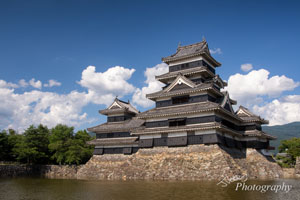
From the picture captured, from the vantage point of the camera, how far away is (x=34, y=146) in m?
47.5

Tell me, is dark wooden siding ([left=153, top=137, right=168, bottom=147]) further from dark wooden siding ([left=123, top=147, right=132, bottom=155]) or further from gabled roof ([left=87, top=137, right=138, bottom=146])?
dark wooden siding ([left=123, top=147, right=132, bottom=155])

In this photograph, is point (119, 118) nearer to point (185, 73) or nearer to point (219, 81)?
point (185, 73)

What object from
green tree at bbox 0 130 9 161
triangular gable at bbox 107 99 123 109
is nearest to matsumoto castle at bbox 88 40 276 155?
triangular gable at bbox 107 99 123 109

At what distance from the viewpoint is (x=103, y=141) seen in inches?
1606

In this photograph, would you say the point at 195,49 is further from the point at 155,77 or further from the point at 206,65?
the point at 155,77

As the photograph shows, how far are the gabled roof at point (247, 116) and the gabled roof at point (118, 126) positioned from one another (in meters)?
15.1

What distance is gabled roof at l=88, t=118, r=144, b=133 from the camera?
129 feet

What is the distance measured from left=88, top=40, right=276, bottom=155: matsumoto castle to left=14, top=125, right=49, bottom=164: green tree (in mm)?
13221

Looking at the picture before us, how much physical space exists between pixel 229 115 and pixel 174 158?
31.1ft

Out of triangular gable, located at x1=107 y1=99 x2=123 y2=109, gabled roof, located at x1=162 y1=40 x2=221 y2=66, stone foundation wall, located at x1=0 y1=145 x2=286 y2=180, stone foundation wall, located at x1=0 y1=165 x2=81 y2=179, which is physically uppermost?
gabled roof, located at x1=162 y1=40 x2=221 y2=66

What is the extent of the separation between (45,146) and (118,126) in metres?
17.9

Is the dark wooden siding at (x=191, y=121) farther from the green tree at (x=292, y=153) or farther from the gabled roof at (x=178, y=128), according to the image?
the green tree at (x=292, y=153)

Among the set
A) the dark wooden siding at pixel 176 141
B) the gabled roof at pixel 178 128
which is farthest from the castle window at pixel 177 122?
the dark wooden siding at pixel 176 141

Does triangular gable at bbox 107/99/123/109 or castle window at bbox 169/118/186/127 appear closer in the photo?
castle window at bbox 169/118/186/127
